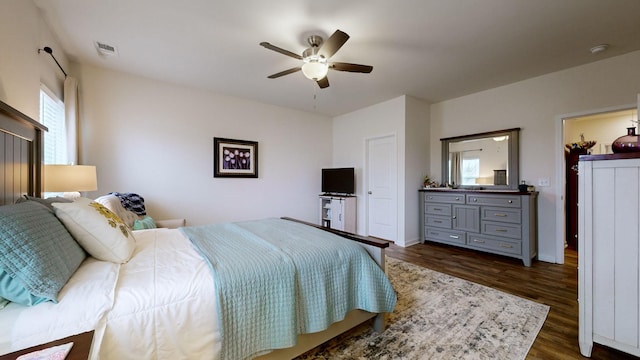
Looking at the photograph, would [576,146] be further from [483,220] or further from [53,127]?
[53,127]

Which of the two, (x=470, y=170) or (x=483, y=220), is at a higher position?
(x=470, y=170)

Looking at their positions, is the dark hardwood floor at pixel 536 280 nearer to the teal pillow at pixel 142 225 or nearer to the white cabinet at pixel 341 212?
the white cabinet at pixel 341 212

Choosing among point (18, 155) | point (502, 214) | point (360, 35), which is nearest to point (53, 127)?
point (18, 155)

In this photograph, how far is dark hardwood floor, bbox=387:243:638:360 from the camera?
5.52 ft

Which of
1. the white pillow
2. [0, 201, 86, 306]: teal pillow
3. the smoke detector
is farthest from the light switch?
[0, 201, 86, 306]: teal pillow

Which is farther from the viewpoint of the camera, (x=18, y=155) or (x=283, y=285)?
(x=18, y=155)

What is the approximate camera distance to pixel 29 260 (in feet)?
2.95

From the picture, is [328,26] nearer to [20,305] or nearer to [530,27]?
[530,27]

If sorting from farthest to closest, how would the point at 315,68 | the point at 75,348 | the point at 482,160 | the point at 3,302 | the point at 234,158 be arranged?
the point at 234,158
the point at 482,160
the point at 315,68
the point at 3,302
the point at 75,348

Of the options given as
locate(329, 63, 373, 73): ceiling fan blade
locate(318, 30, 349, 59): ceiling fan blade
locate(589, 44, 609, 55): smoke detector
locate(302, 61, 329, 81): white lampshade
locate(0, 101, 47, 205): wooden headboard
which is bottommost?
locate(0, 101, 47, 205): wooden headboard

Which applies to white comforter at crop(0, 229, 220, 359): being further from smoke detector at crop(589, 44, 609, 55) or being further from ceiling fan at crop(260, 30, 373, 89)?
smoke detector at crop(589, 44, 609, 55)

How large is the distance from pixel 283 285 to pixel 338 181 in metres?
3.76

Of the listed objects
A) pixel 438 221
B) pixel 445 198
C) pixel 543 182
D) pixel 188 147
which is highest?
pixel 188 147

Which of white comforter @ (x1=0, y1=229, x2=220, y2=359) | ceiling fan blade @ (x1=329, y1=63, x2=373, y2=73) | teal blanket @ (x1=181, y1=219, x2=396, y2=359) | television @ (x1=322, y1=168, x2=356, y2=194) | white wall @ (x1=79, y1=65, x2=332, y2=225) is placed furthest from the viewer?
television @ (x1=322, y1=168, x2=356, y2=194)
